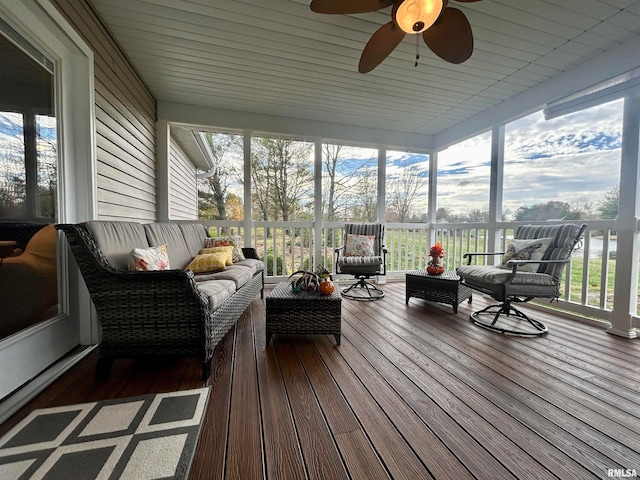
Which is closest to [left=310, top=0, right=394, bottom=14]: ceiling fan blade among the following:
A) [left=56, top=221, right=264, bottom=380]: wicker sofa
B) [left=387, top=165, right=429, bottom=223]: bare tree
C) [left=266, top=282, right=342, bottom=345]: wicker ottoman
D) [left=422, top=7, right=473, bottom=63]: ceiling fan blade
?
[left=422, top=7, right=473, bottom=63]: ceiling fan blade

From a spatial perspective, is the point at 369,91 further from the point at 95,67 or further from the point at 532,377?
the point at 532,377

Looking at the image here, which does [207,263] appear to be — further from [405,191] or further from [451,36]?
[405,191]

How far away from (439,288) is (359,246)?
125 cm

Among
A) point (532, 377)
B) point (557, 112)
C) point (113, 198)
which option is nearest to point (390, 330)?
point (532, 377)

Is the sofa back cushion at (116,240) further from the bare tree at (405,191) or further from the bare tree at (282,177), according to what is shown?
the bare tree at (405,191)

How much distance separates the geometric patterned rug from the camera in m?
0.91

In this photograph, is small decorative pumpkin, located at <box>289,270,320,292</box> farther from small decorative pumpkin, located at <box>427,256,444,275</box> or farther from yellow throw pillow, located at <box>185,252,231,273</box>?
small decorative pumpkin, located at <box>427,256,444,275</box>

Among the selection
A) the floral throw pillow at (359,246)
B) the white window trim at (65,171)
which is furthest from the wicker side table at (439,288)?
the white window trim at (65,171)

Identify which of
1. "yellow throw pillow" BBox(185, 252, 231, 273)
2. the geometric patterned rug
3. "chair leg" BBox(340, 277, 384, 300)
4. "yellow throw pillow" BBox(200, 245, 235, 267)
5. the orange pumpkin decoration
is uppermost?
"yellow throw pillow" BBox(200, 245, 235, 267)

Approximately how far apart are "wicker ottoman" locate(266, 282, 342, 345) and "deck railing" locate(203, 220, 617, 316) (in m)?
2.01

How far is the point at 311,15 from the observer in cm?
197

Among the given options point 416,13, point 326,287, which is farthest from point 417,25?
point 326,287

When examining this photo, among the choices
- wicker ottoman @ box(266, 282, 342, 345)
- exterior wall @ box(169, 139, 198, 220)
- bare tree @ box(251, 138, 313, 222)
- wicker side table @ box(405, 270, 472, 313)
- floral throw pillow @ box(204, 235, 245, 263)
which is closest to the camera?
wicker ottoman @ box(266, 282, 342, 345)
